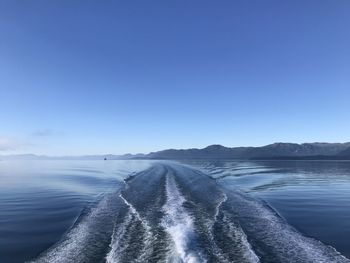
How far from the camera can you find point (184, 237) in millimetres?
13922

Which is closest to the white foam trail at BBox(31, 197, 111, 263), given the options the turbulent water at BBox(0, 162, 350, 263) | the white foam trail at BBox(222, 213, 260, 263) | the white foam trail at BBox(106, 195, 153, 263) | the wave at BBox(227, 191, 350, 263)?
the turbulent water at BBox(0, 162, 350, 263)

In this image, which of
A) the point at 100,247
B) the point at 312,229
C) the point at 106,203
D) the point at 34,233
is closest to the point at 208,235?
the point at 100,247

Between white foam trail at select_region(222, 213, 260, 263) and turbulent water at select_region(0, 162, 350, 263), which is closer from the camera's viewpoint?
white foam trail at select_region(222, 213, 260, 263)

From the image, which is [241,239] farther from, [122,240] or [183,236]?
[122,240]

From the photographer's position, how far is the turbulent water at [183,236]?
11852 millimetres

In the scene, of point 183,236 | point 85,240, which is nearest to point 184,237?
point 183,236

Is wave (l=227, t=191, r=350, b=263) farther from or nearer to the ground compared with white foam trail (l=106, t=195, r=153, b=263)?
nearer to the ground

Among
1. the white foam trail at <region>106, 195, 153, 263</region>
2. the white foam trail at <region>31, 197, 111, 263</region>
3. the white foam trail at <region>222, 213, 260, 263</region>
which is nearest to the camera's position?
the white foam trail at <region>222, 213, 260, 263</region>

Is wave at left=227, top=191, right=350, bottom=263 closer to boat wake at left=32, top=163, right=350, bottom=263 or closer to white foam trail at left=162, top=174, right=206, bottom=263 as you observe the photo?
boat wake at left=32, top=163, right=350, bottom=263

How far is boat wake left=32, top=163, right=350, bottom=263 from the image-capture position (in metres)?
11.8

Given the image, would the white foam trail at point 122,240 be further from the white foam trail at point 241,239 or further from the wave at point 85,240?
the white foam trail at point 241,239

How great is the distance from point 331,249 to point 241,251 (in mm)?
3901

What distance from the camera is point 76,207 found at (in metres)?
22.3

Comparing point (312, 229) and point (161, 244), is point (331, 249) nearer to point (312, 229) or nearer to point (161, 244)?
point (312, 229)
